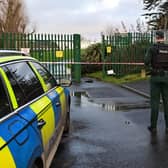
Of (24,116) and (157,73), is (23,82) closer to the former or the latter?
(24,116)

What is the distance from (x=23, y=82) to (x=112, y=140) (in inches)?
130

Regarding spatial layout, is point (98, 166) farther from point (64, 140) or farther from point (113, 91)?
point (113, 91)

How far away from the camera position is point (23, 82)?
4395mm

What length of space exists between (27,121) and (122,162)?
265cm

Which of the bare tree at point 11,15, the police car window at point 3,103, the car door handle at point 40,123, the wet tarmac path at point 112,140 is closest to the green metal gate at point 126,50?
the wet tarmac path at point 112,140

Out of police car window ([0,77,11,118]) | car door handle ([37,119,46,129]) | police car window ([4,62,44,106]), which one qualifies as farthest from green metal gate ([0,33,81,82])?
police car window ([0,77,11,118])

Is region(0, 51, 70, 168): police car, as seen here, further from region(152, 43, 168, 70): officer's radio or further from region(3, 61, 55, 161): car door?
region(152, 43, 168, 70): officer's radio

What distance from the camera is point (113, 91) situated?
15.2m

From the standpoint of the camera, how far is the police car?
10.3 ft

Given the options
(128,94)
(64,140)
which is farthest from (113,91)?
(64,140)

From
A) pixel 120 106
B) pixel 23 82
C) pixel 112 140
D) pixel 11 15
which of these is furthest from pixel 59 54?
pixel 11 15

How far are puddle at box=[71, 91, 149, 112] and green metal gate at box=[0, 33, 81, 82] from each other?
21.1ft

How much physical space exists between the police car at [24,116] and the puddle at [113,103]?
5.88m

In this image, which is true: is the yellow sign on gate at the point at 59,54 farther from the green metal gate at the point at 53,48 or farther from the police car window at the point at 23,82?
the police car window at the point at 23,82
